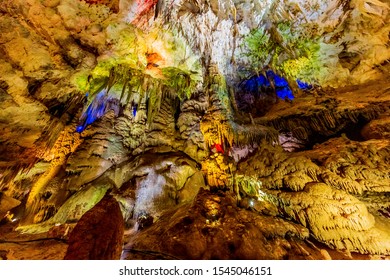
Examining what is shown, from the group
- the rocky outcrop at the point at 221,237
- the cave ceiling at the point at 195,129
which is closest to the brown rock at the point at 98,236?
the cave ceiling at the point at 195,129

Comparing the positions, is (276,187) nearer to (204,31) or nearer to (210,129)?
(210,129)

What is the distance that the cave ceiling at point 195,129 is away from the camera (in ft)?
11.0

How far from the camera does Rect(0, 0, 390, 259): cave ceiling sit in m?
3.36

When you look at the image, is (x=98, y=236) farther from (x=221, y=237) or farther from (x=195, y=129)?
(x=195, y=129)

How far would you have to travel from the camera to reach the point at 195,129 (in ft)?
20.3

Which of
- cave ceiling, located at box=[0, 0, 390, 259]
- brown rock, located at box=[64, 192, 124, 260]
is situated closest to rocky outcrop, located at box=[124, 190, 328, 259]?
cave ceiling, located at box=[0, 0, 390, 259]

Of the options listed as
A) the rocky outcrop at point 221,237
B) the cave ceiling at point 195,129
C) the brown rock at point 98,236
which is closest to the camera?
the brown rock at point 98,236

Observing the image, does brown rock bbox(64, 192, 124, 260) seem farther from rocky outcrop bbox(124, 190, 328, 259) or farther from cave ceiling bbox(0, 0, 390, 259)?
rocky outcrop bbox(124, 190, 328, 259)

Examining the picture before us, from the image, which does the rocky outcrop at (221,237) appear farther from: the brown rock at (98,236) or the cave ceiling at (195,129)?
the brown rock at (98,236)

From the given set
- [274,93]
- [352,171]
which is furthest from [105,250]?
[274,93]

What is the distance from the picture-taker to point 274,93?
7434 mm

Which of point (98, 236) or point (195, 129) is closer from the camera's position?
point (98, 236)

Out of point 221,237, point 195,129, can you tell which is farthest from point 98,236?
point 195,129

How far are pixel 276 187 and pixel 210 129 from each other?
222 centimetres
